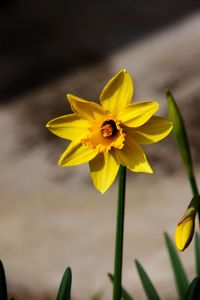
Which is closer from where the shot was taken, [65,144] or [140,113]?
[140,113]

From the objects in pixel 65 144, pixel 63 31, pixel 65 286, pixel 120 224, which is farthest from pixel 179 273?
pixel 63 31

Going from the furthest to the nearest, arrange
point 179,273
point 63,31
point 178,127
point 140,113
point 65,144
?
point 63,31, point 65,144, point 179,273, point 178,127, point 140,113

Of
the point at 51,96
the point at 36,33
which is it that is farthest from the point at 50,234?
the point at 36,33

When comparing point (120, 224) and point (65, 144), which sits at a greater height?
point (65, 144)

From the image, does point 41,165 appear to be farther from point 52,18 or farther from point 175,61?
point 52,18

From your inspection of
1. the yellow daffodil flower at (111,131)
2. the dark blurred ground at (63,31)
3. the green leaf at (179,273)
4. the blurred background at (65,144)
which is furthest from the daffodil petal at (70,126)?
the dark blurred ground at (63,31)

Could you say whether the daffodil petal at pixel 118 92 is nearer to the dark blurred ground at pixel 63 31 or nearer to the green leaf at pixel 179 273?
the green leaf at pixel 179 273

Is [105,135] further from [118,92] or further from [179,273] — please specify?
[179,273]

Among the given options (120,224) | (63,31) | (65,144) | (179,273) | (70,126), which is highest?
(63,31)
